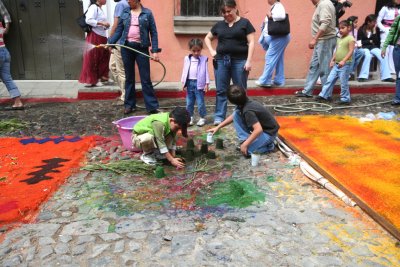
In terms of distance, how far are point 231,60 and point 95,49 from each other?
3.09 meters

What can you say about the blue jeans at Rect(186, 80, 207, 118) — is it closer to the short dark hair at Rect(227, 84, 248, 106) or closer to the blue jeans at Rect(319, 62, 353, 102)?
the short dark hair at Rect(227, 84, 248, 106)

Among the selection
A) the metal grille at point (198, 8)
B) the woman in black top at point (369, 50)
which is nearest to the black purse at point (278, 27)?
the metal grille at point (198, 8)

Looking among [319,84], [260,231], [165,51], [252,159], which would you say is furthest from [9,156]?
[319,84]

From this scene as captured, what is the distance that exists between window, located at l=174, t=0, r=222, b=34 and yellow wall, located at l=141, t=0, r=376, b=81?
0.48 ft

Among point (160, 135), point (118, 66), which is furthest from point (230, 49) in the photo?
point (118, 66)

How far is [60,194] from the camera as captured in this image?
4.16 meters

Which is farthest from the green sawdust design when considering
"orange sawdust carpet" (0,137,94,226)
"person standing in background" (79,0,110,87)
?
"person standing in background" (79,0,110,87)

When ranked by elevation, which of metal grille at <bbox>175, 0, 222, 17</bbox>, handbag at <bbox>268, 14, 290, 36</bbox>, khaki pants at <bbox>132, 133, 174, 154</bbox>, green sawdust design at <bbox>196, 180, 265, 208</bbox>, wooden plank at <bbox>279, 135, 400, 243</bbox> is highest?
metal grille at <bbox>175, 0, 222, 17</bbox>

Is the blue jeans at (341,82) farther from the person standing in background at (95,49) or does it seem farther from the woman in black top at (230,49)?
the person standing in background at (95,49)

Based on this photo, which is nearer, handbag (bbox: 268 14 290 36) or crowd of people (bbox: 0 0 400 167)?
crowd of people (bbox: 0 0 400 167)

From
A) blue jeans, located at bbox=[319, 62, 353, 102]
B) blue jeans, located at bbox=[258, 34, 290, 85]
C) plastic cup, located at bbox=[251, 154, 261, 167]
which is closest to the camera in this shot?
plastic cup, located at bbox=[251, 154, 261, 167]

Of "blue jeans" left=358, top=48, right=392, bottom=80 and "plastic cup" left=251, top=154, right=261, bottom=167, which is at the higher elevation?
"blue jeans" left=358, top=48, right=392, bottom=80

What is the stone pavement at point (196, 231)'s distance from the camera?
10.2 ft

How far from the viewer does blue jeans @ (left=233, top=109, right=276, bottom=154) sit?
508 cm
